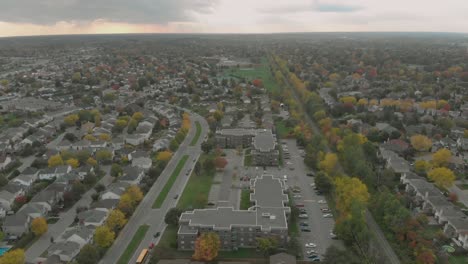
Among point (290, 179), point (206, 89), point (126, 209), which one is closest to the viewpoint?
point (126, 209)

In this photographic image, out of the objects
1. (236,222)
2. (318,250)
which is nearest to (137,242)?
(236,222)

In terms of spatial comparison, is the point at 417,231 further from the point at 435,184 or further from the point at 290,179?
the point at 290,179

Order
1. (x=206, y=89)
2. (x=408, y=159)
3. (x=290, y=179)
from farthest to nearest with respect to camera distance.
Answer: (x=206, y=89) → (x=408, y=159) → (x=290, y=179)

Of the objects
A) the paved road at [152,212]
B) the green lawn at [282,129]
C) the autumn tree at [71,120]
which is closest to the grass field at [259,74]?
the green lawn at [282,129]

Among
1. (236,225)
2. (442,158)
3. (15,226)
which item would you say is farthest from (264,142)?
(15,226)

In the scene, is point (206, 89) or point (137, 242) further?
point (206, 89)

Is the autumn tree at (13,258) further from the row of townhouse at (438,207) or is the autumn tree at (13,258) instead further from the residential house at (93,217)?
the row of townhouse at (438,207)

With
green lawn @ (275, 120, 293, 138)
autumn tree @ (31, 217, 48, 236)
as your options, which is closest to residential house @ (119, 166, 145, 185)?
autumn tree @ (31, 217, 48, 236)
